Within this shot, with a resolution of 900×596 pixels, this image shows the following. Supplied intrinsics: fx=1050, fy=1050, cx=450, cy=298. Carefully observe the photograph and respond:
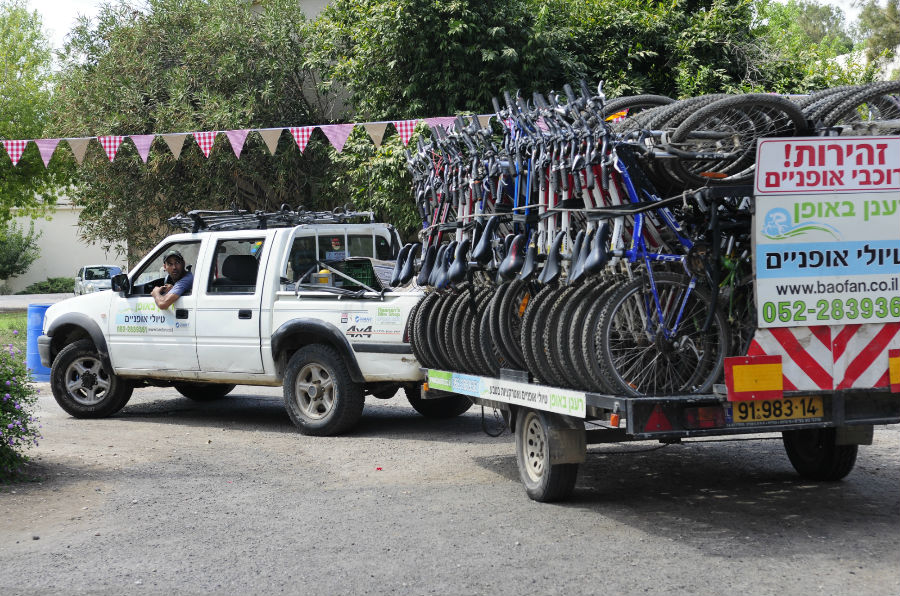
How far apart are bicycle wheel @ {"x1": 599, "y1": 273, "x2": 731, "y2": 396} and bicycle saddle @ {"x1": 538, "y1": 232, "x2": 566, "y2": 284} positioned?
1.67 feet

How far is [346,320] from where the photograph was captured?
31.8ft

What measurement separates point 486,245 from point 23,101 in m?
28.5

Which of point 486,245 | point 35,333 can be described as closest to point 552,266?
point 486,245

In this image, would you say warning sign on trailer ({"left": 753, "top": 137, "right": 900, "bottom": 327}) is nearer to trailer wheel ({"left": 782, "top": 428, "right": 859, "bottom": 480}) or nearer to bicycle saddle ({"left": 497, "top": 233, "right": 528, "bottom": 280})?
trailer wheel ({"left": 782, "top": 428, "right": 859, "bottom": 480})

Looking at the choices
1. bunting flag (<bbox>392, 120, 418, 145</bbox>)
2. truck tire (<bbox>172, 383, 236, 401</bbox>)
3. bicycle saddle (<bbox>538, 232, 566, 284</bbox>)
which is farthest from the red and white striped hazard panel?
bunting flag (<bbox>392, 120, 418, 145</bbox>)

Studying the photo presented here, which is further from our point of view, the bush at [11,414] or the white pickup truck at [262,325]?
the white pickup truck at [262,325]

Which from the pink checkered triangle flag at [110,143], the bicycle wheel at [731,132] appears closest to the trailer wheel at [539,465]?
the bicycle wheel at [731,132]

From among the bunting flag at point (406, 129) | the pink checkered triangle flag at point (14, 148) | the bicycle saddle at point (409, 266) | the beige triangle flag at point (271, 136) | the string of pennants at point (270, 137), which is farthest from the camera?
the pink checkered triangle flag at point (14, 148)

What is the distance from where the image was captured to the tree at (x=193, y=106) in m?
22.8

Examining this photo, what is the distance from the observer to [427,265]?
8.51 meters

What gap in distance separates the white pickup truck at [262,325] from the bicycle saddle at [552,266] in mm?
3104

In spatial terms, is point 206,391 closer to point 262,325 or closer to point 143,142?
point 262,325

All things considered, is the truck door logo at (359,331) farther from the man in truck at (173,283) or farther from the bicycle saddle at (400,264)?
the man in truck at (173,283)

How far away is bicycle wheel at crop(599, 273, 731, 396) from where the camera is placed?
19.8 ft
